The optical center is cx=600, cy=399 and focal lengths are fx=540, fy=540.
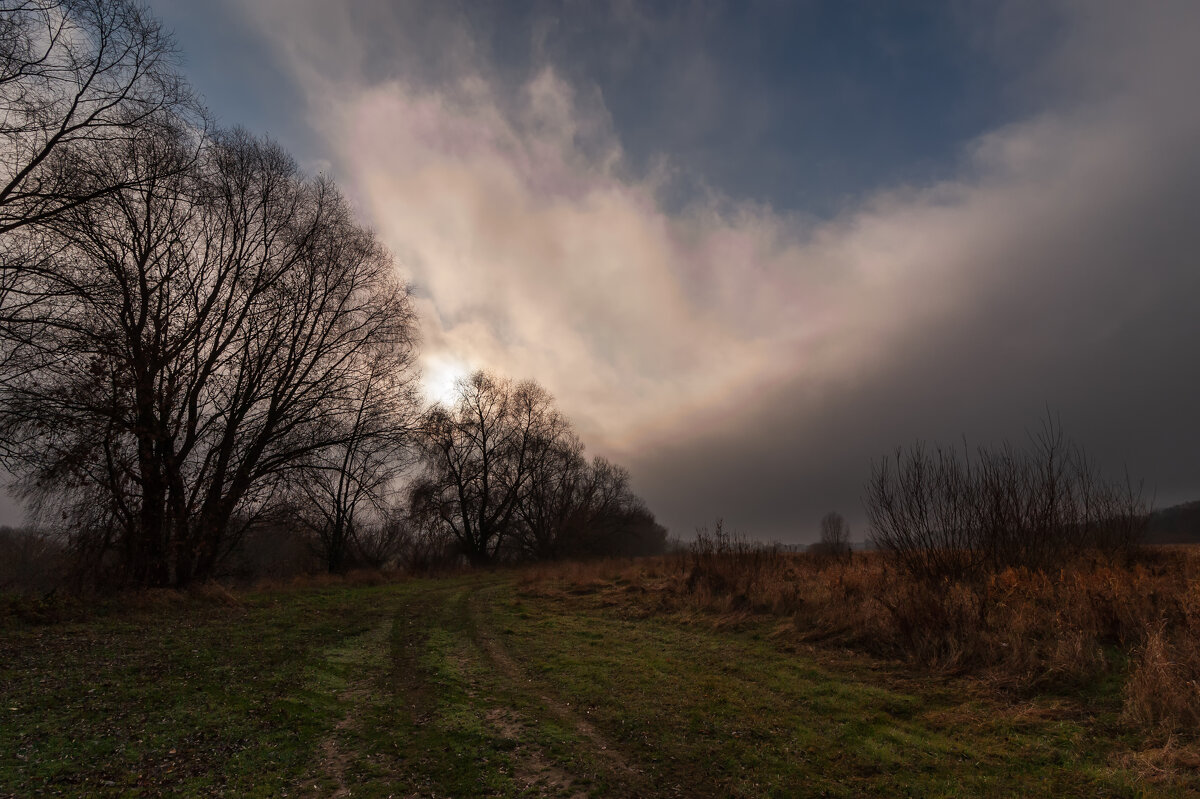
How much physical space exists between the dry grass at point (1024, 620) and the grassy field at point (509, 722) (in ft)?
1.46

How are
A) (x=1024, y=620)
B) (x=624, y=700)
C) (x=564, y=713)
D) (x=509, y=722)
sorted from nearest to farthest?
(x=509, y=722) → (x=564, y=713) → (x=624, y=700) → (x=1024, y=620)

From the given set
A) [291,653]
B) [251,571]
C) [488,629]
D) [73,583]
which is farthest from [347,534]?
[291,653]

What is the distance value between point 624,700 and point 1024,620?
6544 mm

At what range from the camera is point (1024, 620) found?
8.38 m

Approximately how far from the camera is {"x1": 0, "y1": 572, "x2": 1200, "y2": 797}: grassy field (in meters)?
4.32

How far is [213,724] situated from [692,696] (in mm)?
5103

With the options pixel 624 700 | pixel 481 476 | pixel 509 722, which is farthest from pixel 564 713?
pixel 481 476

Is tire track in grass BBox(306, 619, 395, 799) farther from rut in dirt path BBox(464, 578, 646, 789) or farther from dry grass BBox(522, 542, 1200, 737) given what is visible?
dry grass BBox(522, 542, 1200, 737)

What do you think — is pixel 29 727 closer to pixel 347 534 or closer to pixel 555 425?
pixel 347 534

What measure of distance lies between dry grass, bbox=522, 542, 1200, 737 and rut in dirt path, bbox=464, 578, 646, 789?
516cm

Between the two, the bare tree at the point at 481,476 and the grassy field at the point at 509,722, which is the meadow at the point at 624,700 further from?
the bare tree at the point at 481,476

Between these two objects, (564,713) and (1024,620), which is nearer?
(564,713)

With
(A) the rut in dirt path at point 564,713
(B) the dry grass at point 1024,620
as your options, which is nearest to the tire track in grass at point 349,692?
(A) the rut in dirt path at point 564,713

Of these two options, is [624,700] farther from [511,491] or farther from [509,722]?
[511,491]
